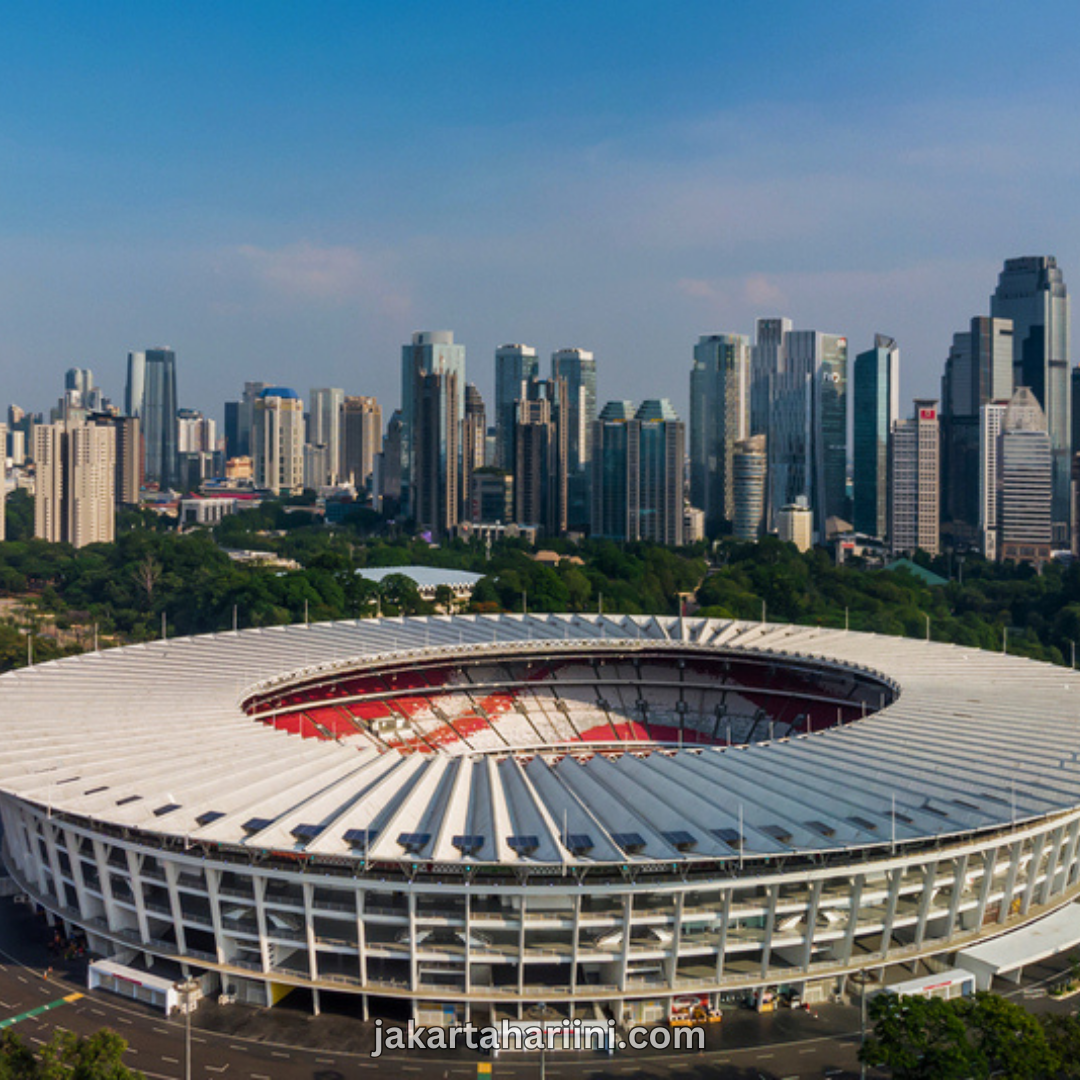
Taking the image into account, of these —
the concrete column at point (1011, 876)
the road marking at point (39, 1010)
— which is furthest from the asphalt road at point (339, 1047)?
the concrete column at point (1011, 876)

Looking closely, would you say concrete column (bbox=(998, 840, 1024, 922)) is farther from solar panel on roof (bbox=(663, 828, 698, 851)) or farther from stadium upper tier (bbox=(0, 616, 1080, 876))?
solar panel on roof (bbox=(663, 828, 698, 851))

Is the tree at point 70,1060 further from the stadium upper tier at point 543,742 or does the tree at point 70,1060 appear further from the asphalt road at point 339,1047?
the stadium upper tier at point 543,742

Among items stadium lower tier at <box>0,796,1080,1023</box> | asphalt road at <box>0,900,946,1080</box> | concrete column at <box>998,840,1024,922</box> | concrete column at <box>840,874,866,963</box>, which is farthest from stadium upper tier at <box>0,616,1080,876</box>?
asphalt road at <box>0,900,946,1080</box>

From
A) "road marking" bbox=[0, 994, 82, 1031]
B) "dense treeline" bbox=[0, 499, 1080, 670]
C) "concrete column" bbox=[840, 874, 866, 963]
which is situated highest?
"dense treeline" bbox=[0, 499, 1080, 670]

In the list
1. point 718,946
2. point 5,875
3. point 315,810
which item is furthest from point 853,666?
point 5,875

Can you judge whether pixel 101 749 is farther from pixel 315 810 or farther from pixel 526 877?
pixel 526 877

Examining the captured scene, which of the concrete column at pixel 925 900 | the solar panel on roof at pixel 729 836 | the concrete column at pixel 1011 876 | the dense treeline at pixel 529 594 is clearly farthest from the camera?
the dense treeline at pixel 529 594
